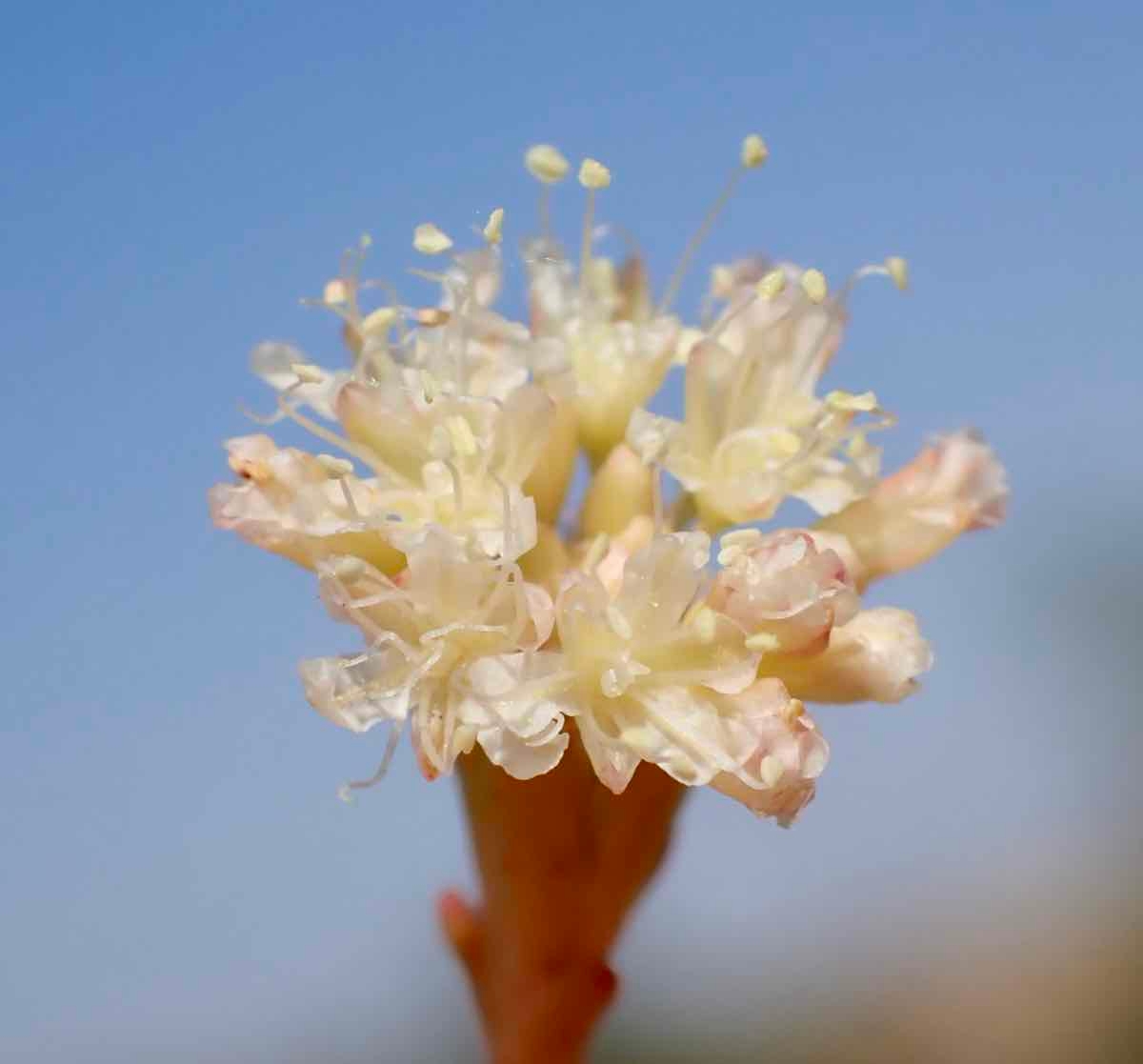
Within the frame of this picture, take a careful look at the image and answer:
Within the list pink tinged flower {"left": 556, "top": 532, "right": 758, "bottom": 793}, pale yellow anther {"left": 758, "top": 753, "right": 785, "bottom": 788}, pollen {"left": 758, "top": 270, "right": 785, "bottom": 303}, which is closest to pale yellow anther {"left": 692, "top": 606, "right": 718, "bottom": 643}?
pink tinged flower {"left": 556, "top": 532, "right": 758, "bottom": 793}

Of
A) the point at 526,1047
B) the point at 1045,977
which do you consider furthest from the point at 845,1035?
the point at 526,1047

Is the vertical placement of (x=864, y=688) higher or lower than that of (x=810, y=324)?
lower

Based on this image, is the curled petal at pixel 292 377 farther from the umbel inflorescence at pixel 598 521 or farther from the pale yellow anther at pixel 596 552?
the pale yellow anther at pixel 596 552

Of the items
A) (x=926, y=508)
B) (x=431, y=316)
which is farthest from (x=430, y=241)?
(x=926, y=508)

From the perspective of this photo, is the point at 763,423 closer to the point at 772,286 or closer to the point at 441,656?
the point at 772,286

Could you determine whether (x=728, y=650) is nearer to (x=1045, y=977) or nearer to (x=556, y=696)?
(x=556, y=696)

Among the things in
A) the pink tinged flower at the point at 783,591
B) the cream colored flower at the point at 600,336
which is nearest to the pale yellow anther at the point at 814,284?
the cream colored flower at the point at 600,336
